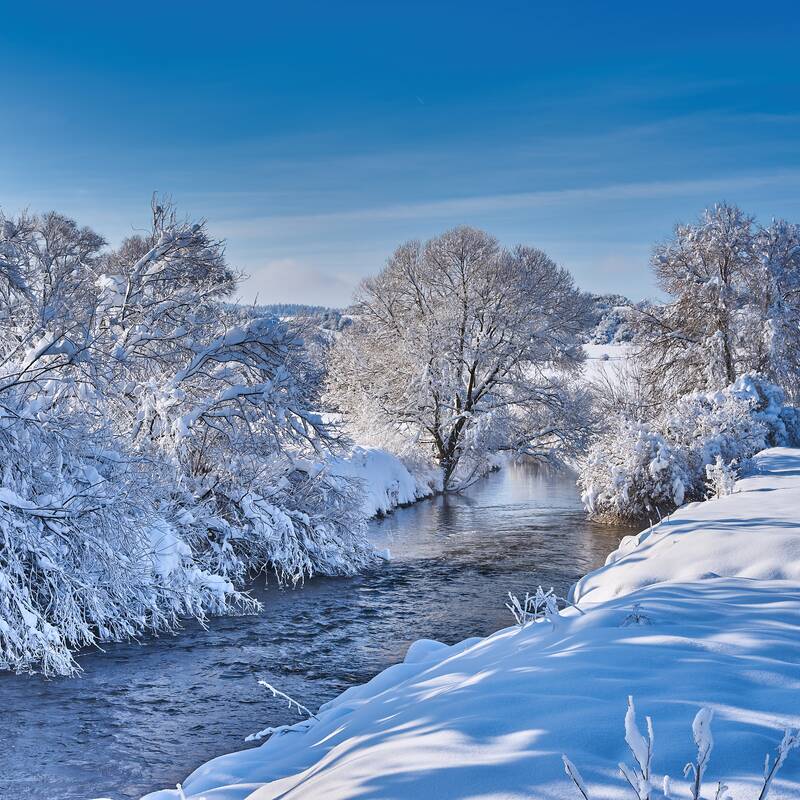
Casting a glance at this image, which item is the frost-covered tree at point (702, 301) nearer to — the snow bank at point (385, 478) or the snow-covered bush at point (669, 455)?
the snow-covered bush at point (669, 455)

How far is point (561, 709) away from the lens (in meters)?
3.48

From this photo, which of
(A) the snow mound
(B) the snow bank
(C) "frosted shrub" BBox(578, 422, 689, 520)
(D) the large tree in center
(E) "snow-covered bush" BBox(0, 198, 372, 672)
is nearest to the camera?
(A) the snow mound

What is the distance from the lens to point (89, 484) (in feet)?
31.5

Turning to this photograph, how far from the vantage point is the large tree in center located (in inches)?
957

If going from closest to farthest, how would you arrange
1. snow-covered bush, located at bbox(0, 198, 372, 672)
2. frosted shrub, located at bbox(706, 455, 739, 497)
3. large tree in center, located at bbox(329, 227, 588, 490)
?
snow-covered bush, located at bbox(0, 198, 372, 672)
frosted shrub, located at bbox(706, 455, 739, 497)
large tree in center, located at bbox(329, 227, 588, 490)

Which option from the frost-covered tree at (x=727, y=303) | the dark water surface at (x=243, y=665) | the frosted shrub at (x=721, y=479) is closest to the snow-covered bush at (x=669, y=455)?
the frosted shrub at (x=721, y=479)

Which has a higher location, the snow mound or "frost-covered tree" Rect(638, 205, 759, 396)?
"frost-covered tree" Rect(638, 205, 759, 396)

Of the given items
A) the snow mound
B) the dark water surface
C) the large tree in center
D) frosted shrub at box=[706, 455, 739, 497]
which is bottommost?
the dark water surface

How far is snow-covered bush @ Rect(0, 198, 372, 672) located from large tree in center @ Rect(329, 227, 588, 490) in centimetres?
850

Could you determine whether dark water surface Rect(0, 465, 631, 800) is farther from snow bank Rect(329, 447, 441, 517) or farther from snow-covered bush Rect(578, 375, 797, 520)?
snow bank Rect(329, 447, 441, 517)

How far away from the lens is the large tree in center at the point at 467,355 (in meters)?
24.3

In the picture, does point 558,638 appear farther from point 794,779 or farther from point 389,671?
point 794,779

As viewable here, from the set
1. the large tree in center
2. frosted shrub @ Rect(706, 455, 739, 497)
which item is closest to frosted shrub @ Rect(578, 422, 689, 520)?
frosted shrub @ Rect(706, 455, 739, 497)

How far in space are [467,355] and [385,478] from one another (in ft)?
16.3
